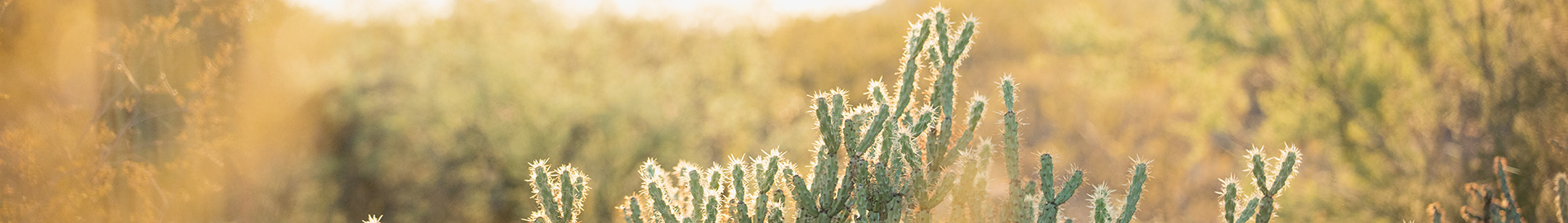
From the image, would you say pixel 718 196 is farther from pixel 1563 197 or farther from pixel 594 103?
pixel 594 103

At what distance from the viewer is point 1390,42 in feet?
24.6

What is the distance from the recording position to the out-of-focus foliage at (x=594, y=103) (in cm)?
213

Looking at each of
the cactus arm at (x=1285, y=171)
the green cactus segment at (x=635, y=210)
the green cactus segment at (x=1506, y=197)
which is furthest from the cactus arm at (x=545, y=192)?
the green cactus segment at (x=1506, y=197)

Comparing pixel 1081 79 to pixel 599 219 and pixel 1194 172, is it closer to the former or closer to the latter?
pixel 1194 172

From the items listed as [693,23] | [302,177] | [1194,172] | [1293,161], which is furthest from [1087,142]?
[1293,161]

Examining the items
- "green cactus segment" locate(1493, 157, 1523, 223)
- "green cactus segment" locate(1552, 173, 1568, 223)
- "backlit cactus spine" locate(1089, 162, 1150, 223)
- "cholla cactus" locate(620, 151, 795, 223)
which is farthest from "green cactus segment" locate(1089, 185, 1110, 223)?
"green cactus segment" locate(1552, 173, 1568, 223)

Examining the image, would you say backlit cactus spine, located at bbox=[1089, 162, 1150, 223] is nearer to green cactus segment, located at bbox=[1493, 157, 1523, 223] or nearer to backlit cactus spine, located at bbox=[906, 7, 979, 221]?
backlit cactus spine, located at bbox=[906, 7, 979, 221]

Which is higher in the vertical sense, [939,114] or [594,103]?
[594,103]

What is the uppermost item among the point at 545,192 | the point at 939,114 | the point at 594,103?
the point at 594,103

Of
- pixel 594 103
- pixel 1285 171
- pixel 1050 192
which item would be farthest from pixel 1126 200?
pixel 594 103

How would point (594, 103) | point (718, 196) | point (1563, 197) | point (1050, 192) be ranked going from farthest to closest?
point (594, 103) < point (1563, 197) < point (718, 196) < point (1050, 192)

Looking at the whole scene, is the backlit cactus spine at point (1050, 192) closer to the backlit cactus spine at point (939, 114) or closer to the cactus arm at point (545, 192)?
the backlit cactus spine at point (939, 114)

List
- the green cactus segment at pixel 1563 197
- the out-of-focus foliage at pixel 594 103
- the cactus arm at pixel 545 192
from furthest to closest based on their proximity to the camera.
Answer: the green cactus segment at pixel 1563 197 → the out-of-focus foliage at pixel 594 103 → the cactus arm at pixel 545 192

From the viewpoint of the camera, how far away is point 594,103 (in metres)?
10.4
